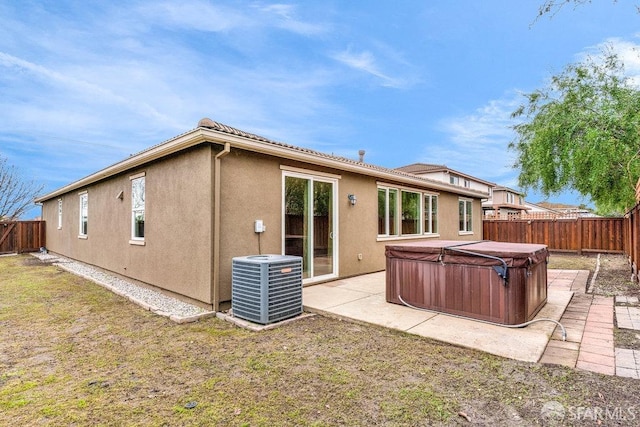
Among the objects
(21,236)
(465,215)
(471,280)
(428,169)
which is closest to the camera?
(471,280)

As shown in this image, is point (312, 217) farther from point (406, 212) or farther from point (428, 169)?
point (428, 169)

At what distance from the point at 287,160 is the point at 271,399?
440 centimetres

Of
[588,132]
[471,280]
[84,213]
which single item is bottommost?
[471,280]

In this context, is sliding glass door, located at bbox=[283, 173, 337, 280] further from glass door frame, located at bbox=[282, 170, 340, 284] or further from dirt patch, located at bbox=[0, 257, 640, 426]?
dirt patch, located at bbox=[0, 257, 640, 426]

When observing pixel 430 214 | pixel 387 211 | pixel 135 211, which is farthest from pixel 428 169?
pixel 135 211

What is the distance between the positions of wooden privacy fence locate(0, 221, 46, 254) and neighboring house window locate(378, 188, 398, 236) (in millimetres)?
17613

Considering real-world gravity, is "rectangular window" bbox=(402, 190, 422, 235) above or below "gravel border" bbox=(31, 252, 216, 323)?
above

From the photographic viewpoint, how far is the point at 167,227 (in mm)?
6211

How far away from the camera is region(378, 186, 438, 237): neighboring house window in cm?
888

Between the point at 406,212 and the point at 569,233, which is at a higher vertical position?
the point at 406,212

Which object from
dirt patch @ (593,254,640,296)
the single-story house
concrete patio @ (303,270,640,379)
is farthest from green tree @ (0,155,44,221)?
dirt patch @ (593,254,640,296)

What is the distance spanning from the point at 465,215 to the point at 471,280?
9442 mm

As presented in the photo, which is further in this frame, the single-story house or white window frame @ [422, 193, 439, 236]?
white window frame @ [422, 193, 439, 236]

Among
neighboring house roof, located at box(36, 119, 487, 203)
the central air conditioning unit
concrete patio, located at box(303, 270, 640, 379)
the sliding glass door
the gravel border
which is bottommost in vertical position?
the gravel border
